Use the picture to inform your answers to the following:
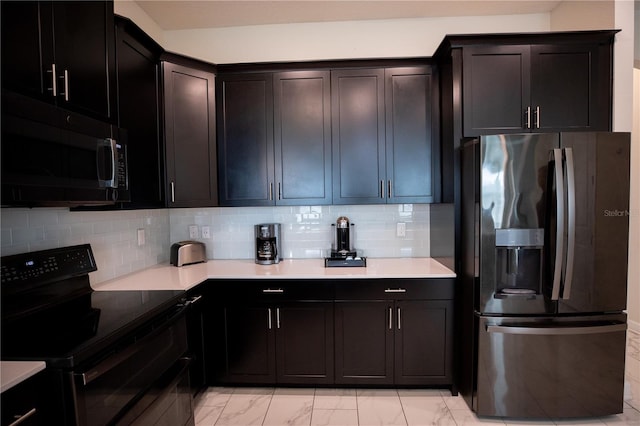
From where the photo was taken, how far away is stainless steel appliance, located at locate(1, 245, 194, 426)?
1.10 m

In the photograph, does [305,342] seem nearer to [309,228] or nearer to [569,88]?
[309,228]

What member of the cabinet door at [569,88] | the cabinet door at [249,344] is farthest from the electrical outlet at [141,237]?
the cabinet door at [569,88]

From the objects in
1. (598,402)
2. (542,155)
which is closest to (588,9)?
(542,155)

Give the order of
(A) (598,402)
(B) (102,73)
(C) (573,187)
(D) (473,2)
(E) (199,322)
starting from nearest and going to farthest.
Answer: (B) (102,73), (C) (573,187), (A) (598,402), (E) (199,322), (D) (473,2)

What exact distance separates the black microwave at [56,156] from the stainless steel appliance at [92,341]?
48 centimetres

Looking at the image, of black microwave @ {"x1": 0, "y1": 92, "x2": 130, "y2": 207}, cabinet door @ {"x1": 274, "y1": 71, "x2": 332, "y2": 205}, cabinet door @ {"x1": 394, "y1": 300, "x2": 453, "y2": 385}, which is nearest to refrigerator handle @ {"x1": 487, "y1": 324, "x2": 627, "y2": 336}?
cabinet door @ {"x1": 394, "y1": 300, "x2": 453, "y2": 385}

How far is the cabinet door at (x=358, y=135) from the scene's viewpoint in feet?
8.32

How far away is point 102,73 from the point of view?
162 cm

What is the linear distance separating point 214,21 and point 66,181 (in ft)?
6.75

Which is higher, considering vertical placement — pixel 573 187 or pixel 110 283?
pixel 573 187

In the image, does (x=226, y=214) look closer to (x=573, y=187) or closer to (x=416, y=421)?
(x=416, y=421)

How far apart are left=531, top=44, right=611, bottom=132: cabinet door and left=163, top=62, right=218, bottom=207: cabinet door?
2290 mm

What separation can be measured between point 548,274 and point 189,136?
8.31ft

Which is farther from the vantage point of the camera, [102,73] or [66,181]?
[102,73]
